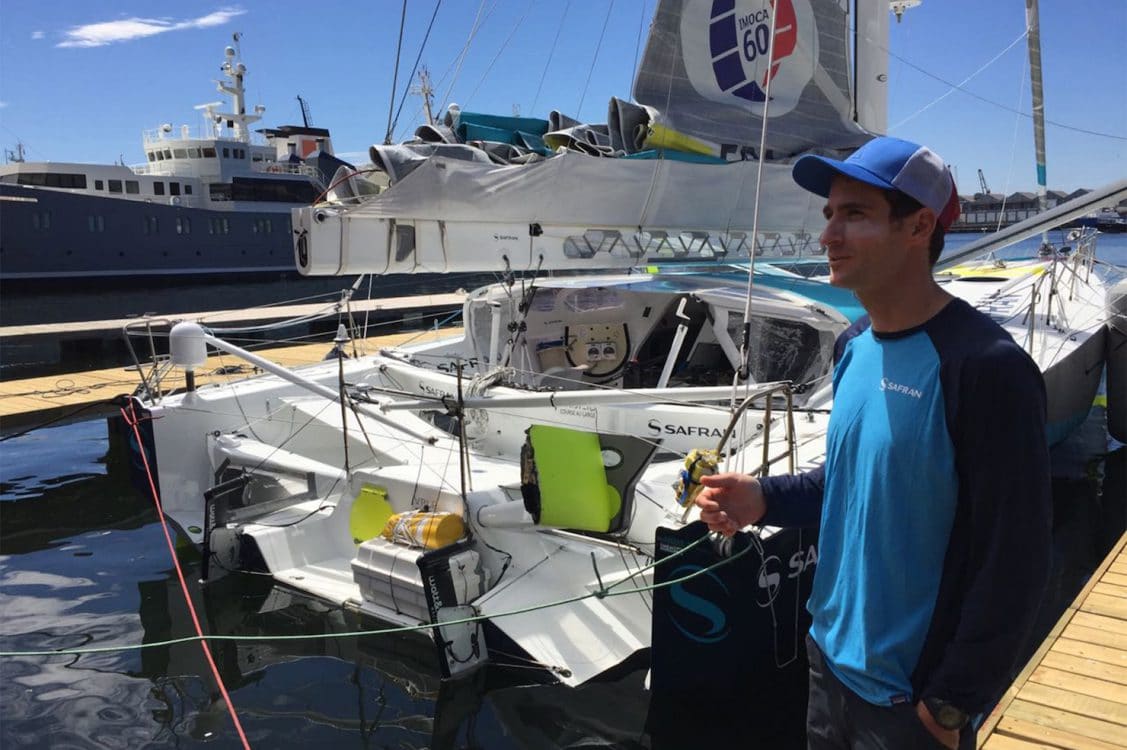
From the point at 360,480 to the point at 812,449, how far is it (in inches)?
104

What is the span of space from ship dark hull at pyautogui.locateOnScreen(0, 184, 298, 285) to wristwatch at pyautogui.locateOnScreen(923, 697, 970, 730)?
3685 cm

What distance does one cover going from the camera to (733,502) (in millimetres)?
1694

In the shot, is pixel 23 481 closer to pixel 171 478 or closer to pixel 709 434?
pixel 171 478

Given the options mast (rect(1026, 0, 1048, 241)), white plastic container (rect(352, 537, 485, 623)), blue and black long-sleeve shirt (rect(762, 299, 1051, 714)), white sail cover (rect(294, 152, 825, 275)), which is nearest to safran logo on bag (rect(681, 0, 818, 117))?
white sail cover (rect(294, 152, 825, 275))

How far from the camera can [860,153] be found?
4.68 ft

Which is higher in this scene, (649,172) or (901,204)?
(649,172)

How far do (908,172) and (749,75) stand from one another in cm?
638

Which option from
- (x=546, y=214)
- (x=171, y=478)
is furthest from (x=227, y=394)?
(x=546, y=214)

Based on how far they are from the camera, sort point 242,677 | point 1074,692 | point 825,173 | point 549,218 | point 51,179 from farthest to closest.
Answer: point 51,179, point 549,218, point 242,677, point 1074,692, point 825,173

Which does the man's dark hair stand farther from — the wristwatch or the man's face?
the wristwatch

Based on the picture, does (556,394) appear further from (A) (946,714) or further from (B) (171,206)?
(B) (171,206)

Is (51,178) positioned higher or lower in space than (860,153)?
higher

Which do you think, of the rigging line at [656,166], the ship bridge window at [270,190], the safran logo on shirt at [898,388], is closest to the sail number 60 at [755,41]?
the rigging line at [656,166]

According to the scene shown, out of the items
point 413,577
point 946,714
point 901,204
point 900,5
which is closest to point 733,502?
point 946,714
